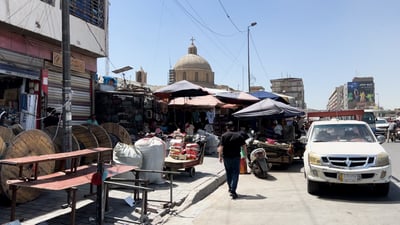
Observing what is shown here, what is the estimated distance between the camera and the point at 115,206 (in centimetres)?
709

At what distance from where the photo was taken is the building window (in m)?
14.2

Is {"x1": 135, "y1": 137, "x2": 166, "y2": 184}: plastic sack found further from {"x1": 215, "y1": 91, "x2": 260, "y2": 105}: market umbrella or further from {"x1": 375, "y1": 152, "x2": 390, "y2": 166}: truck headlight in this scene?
{"x1": 215, "y1": 91, "x2": 260, "y2": 105}: market umbrella

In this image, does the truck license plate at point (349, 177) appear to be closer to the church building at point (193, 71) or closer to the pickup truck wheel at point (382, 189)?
the pickup truck wheel at point (382, 189)

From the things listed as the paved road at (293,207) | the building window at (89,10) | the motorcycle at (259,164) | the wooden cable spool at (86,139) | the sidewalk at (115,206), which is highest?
the building window at (89,10)

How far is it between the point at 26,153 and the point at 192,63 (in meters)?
67.2

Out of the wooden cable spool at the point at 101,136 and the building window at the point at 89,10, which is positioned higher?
the building window at the point at 89,10

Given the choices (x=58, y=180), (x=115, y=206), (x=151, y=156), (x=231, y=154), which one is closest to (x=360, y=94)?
(x=231, y=154)

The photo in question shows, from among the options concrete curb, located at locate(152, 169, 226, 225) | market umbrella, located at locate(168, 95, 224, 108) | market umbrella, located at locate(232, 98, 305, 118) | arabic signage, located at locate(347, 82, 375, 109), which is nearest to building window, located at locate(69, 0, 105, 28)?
market umbrella, located at locate(168, 95, 224, 108)

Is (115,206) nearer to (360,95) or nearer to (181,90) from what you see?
(181,90)

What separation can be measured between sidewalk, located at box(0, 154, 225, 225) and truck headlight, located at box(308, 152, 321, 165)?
2536 mm

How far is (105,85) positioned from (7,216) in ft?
41.0

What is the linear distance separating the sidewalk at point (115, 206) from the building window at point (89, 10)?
8120 millimetres

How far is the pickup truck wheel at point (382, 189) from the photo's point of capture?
8000mm

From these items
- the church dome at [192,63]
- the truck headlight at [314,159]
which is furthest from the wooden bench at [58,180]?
the church dome at [192,63]
